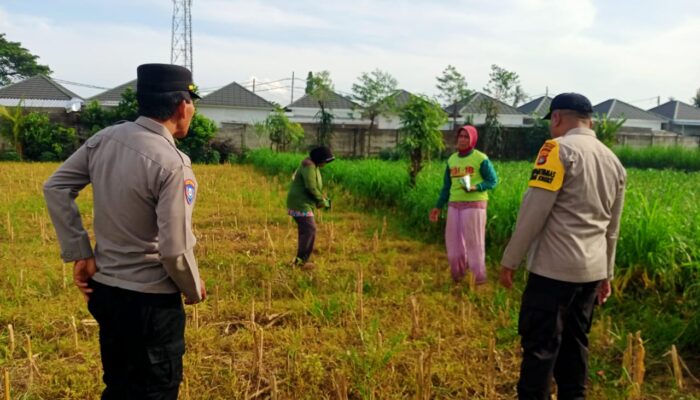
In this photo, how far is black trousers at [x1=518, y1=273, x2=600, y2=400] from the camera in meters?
2.51

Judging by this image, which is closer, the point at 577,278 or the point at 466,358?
the point at 577,278

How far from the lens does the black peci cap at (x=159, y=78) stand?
80.0 inches

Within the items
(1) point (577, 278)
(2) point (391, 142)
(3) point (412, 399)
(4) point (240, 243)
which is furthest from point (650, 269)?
(2) point (391, 142)

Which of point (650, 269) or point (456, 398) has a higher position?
point (650, 269)

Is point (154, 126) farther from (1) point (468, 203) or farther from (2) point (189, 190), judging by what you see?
(1) point (468, 203)

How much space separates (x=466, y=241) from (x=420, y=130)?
452 centimetres

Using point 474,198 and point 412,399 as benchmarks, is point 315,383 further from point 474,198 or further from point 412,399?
point 474,198

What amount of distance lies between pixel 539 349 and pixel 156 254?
6.04ft

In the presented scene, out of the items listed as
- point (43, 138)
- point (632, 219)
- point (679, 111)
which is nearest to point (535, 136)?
point (632, 219)

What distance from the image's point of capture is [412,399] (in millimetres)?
2934

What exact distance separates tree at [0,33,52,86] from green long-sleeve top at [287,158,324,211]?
44.8 m

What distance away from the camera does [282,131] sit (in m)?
19.8

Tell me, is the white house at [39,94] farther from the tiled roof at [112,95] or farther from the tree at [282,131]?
the tree at [282,131]

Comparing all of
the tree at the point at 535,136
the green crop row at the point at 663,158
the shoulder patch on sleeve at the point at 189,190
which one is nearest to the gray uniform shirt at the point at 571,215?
the shoulder patch on sleeve at the point at 189,190
